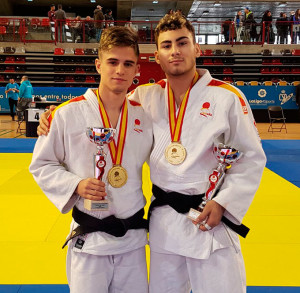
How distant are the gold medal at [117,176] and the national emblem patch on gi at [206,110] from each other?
0.53 meters

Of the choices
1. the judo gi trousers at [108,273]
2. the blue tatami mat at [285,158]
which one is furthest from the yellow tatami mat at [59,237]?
the judo gi trousers at [108,273]

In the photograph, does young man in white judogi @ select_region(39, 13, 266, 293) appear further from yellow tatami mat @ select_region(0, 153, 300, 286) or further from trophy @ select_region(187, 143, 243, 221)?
yellow tatami mat @ select_region(0, 153, 300, 286)

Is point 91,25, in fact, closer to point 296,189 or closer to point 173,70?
point 296,189

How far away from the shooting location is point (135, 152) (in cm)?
193

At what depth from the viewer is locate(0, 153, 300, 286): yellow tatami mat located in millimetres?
2941

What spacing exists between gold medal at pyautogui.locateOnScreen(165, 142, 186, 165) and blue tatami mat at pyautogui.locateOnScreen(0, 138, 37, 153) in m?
7.07

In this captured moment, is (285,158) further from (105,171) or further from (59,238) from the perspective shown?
(105,171)

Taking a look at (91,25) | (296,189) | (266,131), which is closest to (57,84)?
(91,25)

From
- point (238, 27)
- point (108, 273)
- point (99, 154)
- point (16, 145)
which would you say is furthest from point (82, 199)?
point (238, 27)

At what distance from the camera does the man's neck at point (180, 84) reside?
6.52 ft

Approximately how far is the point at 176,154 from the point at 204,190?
24 cm

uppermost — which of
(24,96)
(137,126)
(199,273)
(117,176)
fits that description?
(24,96)

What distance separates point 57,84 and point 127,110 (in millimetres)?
17628

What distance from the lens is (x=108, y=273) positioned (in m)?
1.83
